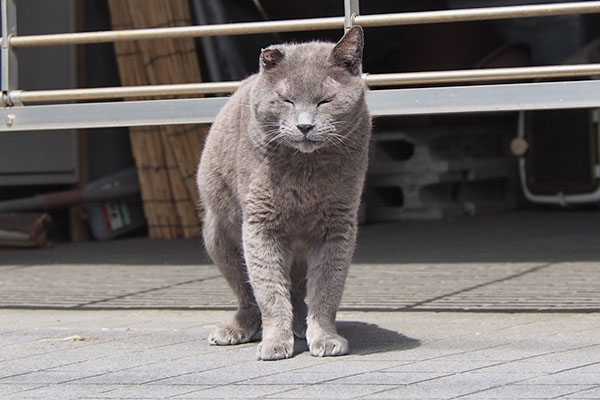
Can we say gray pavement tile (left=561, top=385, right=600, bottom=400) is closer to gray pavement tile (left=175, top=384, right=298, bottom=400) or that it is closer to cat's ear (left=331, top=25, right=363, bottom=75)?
gray pavement tile (left=175, top=384, right=298, bottom=400)

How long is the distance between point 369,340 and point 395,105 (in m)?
1.06

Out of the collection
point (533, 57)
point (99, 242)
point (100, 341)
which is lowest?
point (99, 242)

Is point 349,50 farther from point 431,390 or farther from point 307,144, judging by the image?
point 431,390

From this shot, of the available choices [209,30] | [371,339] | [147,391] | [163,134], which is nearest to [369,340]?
[371,339]

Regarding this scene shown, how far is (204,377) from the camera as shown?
3.10 m

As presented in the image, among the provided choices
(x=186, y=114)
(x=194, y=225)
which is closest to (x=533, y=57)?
(x=194, y=225)

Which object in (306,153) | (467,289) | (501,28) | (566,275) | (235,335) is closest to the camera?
(306,153)

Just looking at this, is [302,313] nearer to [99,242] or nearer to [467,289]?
[467,289]

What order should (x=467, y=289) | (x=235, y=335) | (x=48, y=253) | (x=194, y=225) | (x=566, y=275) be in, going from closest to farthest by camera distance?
(x=235, y=335), (x=467, y=289), (x=566, y=275), (x=48, y=253), (x=194, y=225)

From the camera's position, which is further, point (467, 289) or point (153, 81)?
point (153, 81)

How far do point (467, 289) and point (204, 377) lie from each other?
2247 mm

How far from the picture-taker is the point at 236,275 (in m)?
3.86

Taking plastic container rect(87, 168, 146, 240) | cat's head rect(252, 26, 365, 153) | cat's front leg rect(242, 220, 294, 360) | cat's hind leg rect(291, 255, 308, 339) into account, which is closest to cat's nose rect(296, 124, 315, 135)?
cat's head rect(252, 26, 365, 153)

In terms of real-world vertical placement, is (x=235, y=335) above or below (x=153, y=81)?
below
